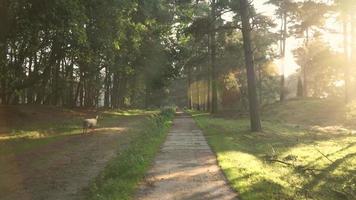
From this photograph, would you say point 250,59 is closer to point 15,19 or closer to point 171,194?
point 15,19

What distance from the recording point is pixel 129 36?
29.1m

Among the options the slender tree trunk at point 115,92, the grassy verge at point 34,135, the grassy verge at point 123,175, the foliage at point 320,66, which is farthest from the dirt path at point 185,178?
the slender tree trunk at point 115,92

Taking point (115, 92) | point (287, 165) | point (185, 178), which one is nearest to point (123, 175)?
point (185, 178)

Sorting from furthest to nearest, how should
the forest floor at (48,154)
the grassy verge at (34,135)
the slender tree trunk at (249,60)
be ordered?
the slender tree trunk at (249,60) < the grassy verge at (34,135) < the forest floor at (48,154)

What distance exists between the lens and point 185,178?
11297 millimetres

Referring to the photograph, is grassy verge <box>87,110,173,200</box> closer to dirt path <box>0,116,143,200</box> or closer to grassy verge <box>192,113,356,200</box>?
dirt path <box>0,116,143,200</box>

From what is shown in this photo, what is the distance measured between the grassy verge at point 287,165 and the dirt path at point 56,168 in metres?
3.74

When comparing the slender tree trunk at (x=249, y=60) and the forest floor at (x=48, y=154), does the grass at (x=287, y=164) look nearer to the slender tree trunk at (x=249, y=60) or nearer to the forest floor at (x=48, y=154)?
the slender tree trunk at (x=249, y=60)

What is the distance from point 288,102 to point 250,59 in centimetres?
2356

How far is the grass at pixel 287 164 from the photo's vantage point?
10203 millimetres

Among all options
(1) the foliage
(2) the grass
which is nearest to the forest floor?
(2) the grass

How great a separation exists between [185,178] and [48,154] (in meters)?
6.52

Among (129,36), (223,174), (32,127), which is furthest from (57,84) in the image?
(223,174)

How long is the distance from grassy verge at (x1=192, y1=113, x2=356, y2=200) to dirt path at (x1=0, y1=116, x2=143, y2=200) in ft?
12.3
